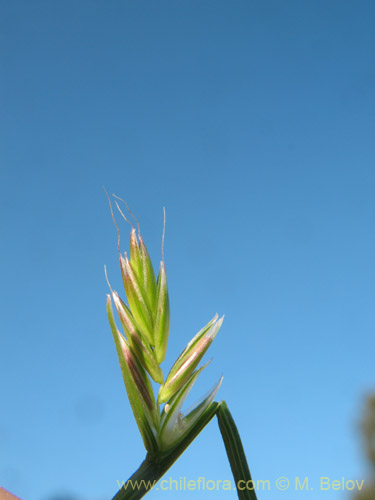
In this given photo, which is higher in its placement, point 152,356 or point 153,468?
point 152,356

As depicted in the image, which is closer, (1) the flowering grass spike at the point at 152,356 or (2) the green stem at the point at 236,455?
(2) the green stem at the point at 236,455

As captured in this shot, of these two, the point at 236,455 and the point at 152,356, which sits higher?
the point at 152,356

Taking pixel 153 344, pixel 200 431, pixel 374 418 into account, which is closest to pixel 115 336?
pixel 153 344

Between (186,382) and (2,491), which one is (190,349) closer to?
(186,382)

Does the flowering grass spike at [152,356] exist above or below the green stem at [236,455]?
above

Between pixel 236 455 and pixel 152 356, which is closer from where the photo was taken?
pixel 236 455
